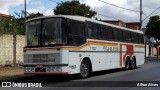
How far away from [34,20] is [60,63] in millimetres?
2613

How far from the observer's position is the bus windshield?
15680 millimetres

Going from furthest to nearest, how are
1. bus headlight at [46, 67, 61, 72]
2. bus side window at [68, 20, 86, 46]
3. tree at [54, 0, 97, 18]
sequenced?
tree at [54, 0, 97, 18]
bus side window at [68, 20, 86, 46]
bus headlight at [46, 67, 61, 72]

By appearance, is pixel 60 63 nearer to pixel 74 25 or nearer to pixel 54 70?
pixel 54 70

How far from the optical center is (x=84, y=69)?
56.9 ft

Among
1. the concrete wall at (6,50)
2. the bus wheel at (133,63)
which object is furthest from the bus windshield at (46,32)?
the bus wheel at (133,63)

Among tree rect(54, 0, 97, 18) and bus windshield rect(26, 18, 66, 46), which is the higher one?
tree rect(54, 0, 97, 18)

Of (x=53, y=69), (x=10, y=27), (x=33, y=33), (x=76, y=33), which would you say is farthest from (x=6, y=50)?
(x=53, y=69)

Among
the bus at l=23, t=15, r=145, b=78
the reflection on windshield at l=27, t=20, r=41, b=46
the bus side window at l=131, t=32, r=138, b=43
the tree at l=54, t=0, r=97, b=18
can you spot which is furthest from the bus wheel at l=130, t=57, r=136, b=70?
the tree at l=54, t=0, r=97, b=18

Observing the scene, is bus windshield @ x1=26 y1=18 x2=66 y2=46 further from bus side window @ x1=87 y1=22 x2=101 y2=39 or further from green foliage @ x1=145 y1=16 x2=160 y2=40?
green foliage @ x1=145 y1=16 x2=160 y2=40

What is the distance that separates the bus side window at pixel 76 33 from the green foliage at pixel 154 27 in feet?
182

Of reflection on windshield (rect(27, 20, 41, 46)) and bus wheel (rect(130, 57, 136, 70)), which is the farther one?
bus wheel (rect(130, 57, 136, 70))

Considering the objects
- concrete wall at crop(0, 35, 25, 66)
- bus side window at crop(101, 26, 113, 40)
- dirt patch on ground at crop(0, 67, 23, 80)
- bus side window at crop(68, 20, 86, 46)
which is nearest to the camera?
bus side window at crop(68, 20, 86, 46)

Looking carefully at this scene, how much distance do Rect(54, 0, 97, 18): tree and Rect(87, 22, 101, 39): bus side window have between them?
121ft

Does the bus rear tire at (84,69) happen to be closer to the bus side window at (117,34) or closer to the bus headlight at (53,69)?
the bus headlight at (53,69)
